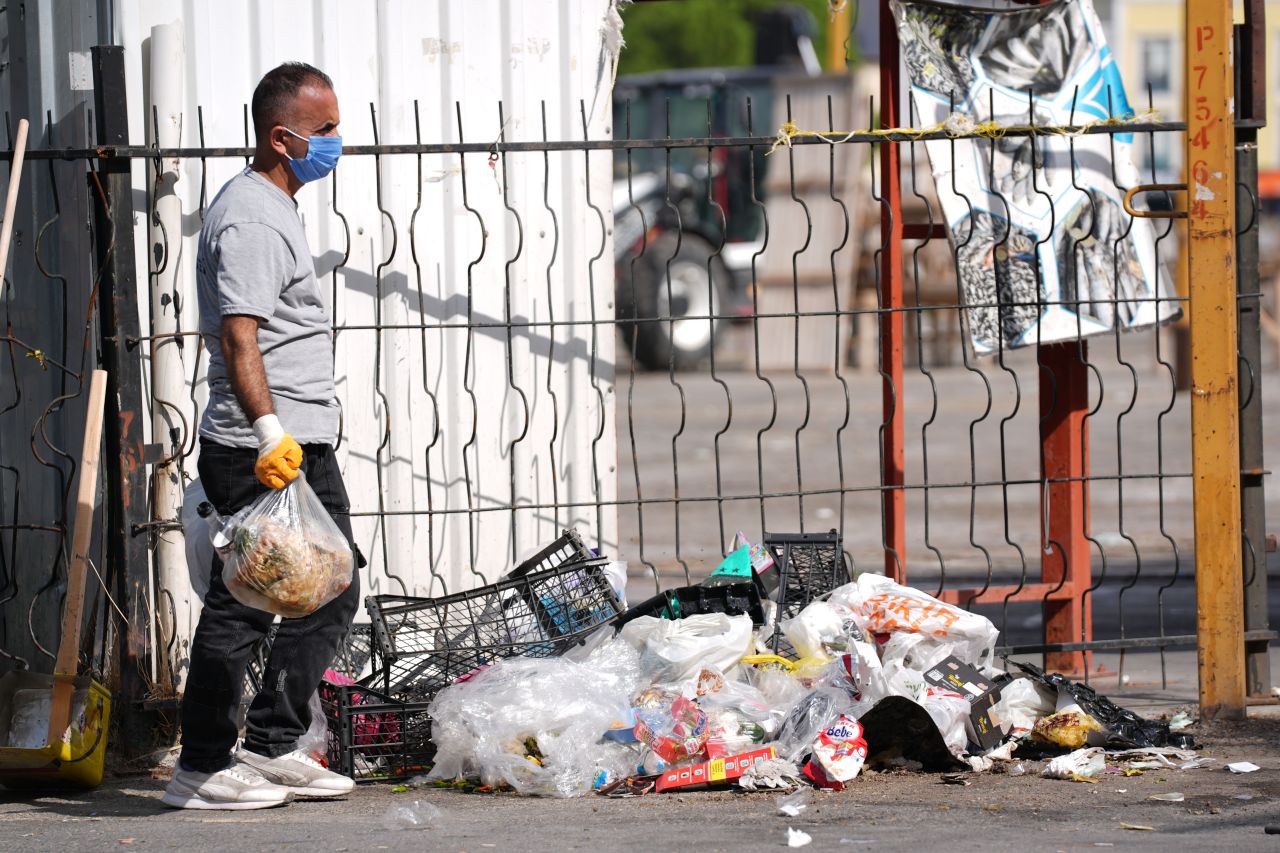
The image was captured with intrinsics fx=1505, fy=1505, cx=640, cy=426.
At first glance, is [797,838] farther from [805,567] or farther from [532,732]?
[805,567]

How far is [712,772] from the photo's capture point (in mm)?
4031

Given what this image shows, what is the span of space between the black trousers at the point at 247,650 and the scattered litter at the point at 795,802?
1237 mm

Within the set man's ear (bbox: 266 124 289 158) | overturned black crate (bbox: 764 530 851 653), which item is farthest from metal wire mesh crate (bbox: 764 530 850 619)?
man's ear (bbox: 266 124 289 158)

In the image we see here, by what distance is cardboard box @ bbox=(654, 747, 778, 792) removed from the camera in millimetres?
4031

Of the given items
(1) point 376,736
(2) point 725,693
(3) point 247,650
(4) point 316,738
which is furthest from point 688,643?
(3) point 247,650

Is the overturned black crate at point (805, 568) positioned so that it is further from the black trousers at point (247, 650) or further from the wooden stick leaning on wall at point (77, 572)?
the wooden stick leaning on wall at point (77, 572)

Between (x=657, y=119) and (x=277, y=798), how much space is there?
16830mm

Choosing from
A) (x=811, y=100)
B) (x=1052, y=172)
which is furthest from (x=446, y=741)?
(x=811, y=100)

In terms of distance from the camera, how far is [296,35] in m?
4.91

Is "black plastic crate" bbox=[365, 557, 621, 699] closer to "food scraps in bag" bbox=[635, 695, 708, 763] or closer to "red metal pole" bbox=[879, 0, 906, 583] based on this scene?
"food scraps in bag" bbox=[635, 695, 708, 763]

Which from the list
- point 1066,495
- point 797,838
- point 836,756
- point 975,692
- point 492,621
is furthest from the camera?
point 1066,495

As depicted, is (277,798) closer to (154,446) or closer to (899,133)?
(154,446)

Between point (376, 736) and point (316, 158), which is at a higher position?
point (316, 158)

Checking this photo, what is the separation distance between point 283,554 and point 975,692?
1965mm
